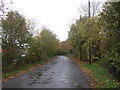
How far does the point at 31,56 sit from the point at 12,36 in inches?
343

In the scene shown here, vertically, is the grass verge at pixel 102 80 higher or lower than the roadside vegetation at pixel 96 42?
lower

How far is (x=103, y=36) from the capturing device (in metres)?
10.7

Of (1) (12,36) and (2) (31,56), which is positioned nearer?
(1) (12,36)

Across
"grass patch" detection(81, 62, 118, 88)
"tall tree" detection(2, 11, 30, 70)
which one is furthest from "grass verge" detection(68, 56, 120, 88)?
"tall tree" detection(2, 11, 30, 70)

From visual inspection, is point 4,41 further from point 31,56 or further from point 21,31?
point 31,56

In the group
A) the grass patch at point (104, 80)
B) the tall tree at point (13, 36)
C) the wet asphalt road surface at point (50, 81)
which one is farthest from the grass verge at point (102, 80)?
the tall tree at point (13, 36)

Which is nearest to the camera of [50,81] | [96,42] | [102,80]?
[102,80]

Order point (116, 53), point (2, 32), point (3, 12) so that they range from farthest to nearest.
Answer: point (2, 32) < point (3, 12) < point (116, 53)

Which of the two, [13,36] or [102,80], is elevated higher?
[13,36]

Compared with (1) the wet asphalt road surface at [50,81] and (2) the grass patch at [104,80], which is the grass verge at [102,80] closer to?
(2) the grass patch at [104,80]

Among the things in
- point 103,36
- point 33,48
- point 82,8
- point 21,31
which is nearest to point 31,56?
point 33,48

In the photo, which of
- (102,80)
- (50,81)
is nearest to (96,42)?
(102,80)

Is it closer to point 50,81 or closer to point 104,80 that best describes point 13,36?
point 50,81

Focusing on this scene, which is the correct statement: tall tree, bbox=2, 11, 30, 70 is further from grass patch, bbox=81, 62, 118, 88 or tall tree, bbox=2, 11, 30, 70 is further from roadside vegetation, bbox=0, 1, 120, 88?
grass patch, bbox=81, 62, 118, 88
